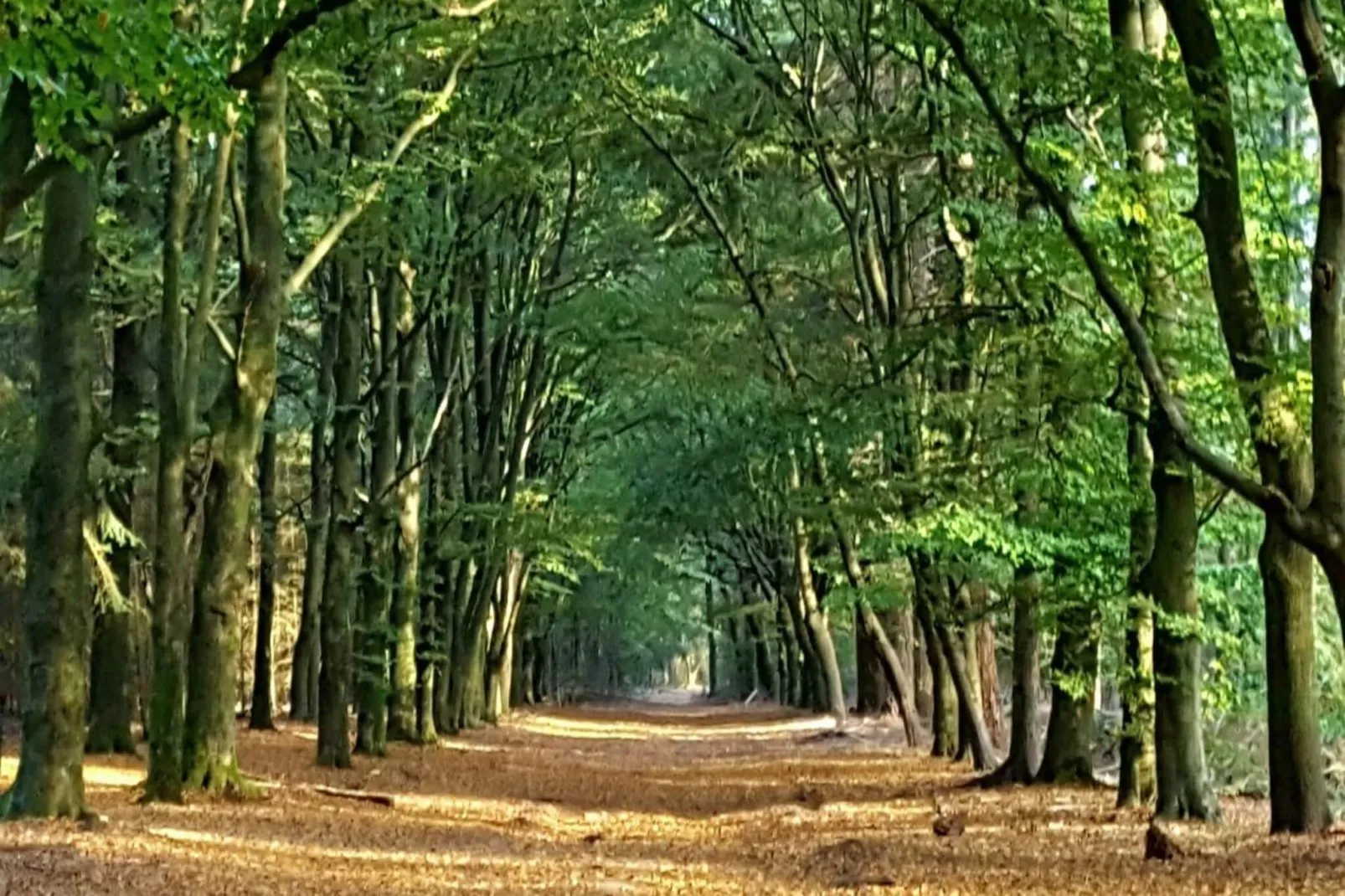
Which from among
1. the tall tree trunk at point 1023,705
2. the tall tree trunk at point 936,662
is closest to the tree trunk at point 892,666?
the tall tree trunk at point 936,662

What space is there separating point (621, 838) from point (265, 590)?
52.5 ft

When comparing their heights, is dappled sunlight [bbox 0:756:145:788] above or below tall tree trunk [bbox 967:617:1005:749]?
below

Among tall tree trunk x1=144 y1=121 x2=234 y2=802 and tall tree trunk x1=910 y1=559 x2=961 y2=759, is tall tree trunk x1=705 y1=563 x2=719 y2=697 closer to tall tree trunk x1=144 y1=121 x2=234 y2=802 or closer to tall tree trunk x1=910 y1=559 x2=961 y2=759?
tall tree trunk x1=910 y1=559 x2=961 y2=759

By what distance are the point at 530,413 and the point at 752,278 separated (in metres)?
9.86

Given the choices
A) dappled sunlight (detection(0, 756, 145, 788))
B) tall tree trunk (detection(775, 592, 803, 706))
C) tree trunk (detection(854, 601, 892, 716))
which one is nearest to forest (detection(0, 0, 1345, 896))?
dappled sunlight (detection(0, 756, 145, 788))

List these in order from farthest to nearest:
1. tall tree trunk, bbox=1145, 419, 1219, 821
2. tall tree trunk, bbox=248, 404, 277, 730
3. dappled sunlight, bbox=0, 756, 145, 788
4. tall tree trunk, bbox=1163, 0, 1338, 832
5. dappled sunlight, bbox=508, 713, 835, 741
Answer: dappled sunlight, bbox=508, 713, 835, 741 < tall tree trunk, bbox=248, 404, 277, 730 < dappled sunlight, bbox=0, 756, 145, 788 < tall tree trunk, bbox=1145, 419, 1219, 821 < tall tree trunk, bbox=1163, 0, 1338, 832

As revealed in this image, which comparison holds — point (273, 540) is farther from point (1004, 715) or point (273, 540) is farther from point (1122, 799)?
point (1122, 799)

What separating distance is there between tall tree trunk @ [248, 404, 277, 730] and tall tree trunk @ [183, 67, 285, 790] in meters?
10.3

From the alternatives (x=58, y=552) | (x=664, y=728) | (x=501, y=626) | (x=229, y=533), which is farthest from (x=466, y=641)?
(x=58, y=552)

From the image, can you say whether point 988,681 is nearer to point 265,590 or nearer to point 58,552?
point 265,590

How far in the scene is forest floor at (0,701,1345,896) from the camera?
9266 millimetres

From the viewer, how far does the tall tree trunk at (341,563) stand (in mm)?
19109

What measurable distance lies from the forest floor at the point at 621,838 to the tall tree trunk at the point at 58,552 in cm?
45

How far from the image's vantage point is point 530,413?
29.8m
